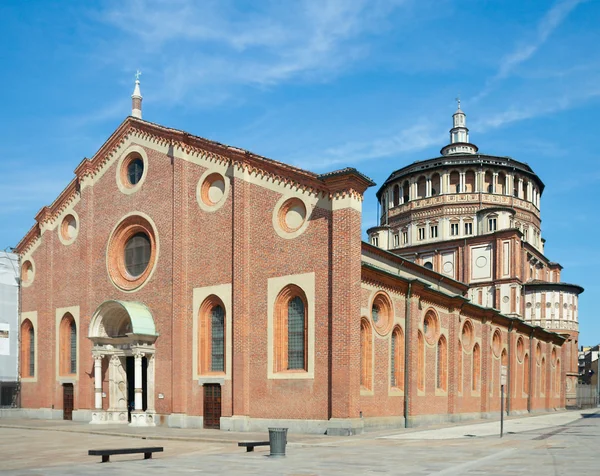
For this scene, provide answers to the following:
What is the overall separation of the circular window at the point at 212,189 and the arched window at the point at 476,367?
19.7 meters

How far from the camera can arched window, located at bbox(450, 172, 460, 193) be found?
Answer: 2340 inches

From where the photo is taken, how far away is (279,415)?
86.6 feet

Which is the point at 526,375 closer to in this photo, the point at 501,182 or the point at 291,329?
the point at 501,182

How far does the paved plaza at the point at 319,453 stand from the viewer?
15325mm

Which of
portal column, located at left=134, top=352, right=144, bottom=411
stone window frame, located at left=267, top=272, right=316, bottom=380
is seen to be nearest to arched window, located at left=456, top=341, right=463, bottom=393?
stone window frame, located at left=267, top=272, right=316, bottom=380

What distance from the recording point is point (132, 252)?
34156 mm

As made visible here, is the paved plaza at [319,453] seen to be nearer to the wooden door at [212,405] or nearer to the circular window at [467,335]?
the wooden door at [212,405]

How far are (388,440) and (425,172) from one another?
133 ft

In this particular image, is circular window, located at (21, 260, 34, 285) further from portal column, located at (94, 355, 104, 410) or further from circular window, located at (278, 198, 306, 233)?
circular window, located at (278, 198, 306, 233)

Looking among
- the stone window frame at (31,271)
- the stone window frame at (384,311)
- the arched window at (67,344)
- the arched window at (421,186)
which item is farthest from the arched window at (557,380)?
the stone window frame at (31,271)

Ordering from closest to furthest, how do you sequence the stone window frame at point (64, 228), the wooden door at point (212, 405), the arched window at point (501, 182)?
the wooden door at point (212, 405), the stone window frame at point (64, 228), the arched window at point (501, 182)

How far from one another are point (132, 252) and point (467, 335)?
1995cm

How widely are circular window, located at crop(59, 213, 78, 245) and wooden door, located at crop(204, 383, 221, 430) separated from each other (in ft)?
44.9

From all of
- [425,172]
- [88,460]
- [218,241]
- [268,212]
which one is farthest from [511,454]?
[425,172]
